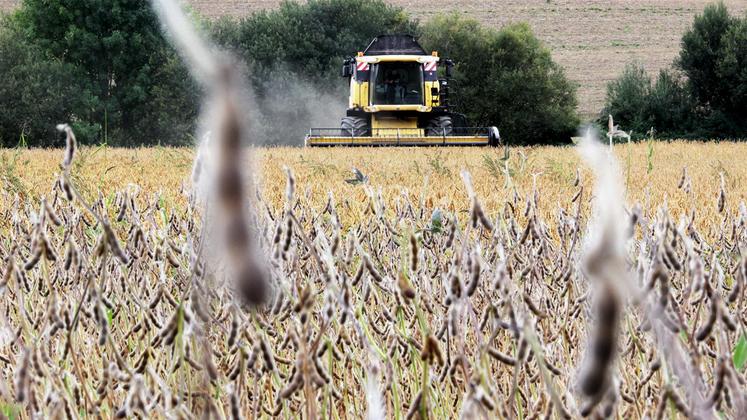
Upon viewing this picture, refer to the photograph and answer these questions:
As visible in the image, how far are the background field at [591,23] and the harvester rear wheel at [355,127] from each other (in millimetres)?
26853

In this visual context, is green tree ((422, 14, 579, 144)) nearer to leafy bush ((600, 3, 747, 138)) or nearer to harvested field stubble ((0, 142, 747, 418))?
leafy bush ((600, 3, 747, 138))

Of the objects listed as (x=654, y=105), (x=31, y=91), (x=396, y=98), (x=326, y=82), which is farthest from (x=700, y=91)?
(x=31, y=91)

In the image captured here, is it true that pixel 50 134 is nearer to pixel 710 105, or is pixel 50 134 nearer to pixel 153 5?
pixel 710 105

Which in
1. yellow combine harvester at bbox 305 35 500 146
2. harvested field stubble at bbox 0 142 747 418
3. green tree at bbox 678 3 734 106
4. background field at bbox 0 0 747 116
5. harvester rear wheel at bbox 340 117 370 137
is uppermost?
background field at bbox 0 0 747 116

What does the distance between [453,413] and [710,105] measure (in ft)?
112

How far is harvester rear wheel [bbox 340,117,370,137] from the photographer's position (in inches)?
704

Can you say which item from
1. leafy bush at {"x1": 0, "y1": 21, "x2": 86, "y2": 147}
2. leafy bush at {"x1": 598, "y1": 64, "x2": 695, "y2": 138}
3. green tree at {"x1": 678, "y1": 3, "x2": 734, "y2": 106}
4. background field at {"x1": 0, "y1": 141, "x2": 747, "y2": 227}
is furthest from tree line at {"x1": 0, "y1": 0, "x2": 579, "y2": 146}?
background field at {"x1": 0, "y1": 141, "x2": 747, "y2": 227}

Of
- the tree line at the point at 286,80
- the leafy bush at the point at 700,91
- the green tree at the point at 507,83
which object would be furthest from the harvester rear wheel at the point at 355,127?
the green tree at the point at 507,83

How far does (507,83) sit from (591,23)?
25.1 metres

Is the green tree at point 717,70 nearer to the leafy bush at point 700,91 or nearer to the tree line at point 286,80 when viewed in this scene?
the leafy bush at point 700,91

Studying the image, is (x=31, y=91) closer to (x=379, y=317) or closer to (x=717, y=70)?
(x=717, y=70)

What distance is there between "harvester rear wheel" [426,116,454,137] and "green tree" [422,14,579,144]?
54.6 feet

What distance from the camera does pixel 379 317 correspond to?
2189mm

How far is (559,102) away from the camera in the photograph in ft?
119
